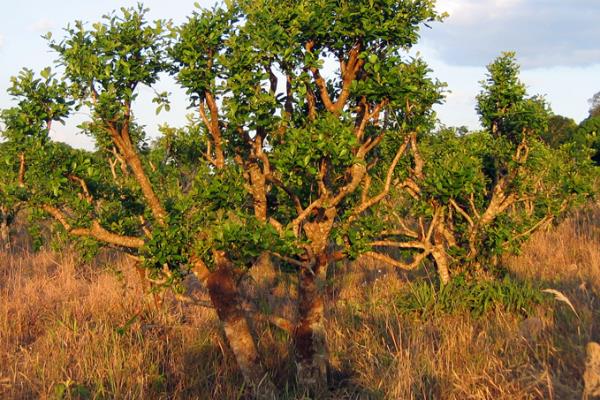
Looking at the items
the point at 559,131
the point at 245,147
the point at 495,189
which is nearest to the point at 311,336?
the point at 245,147

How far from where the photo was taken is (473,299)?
6195 millimetres

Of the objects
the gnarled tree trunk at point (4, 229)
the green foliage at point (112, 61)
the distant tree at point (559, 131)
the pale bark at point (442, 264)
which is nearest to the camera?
the green foliage at point (112, 61)

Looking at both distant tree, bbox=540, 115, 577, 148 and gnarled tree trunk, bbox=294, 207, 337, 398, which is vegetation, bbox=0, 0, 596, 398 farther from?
distant tree, bbox=540, 115, 577, 148

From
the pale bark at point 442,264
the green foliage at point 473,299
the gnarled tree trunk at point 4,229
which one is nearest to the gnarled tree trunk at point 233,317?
the green foliage at point 473,299

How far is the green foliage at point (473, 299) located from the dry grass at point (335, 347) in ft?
0.37

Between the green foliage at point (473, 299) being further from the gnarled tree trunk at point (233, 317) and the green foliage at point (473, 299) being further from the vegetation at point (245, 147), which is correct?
the gnarled tree trunk at point (233, 317)

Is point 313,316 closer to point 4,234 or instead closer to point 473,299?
point 473,299

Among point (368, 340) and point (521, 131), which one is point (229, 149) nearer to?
point (368, 340)

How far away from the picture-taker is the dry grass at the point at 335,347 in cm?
460

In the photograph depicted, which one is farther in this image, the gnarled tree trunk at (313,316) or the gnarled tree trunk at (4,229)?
the gnarled tree trunk at (4,229)

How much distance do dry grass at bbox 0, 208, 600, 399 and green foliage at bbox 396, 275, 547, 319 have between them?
A: 4.4 inches

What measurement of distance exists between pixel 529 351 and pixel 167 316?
3656mm

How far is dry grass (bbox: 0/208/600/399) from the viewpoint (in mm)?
4602

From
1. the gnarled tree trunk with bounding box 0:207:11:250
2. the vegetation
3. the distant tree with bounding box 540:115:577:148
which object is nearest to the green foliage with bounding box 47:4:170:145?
the vegetation
